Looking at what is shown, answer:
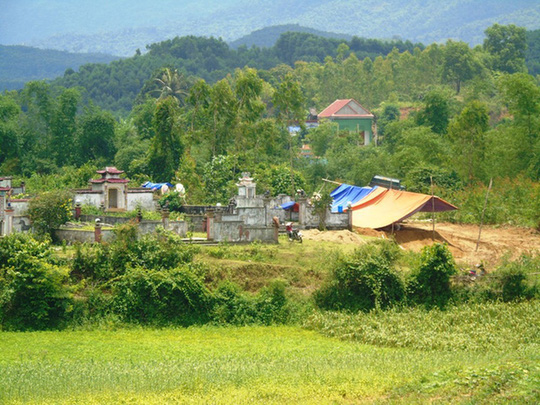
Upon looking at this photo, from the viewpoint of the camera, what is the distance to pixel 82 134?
61.5m

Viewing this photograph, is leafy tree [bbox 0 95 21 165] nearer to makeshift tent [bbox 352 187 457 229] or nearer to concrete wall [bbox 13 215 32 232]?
concrete wall [bbox 13 215 32 232]

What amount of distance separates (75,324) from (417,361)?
11.9m

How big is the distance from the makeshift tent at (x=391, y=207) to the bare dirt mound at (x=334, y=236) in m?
2.22

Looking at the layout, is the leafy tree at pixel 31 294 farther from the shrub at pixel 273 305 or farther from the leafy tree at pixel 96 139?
the leafy tree at pixel 96 139

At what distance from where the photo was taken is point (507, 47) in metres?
110

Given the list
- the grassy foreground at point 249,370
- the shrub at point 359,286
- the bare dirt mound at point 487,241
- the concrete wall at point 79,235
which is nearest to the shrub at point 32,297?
the grassy foreground at point 249,370

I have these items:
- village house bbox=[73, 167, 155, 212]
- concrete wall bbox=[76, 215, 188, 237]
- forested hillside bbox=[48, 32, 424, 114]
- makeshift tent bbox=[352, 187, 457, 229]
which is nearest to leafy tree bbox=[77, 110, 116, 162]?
village house bbox=[73, 167, 155, 212]

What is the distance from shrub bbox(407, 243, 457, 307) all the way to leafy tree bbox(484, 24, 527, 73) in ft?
267

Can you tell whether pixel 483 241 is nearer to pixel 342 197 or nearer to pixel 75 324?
pixel 342 197

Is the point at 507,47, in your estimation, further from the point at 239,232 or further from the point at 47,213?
the point at 47,213

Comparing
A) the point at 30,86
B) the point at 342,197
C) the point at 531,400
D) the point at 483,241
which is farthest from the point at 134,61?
the point at 531,400

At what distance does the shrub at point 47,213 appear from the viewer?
115 ft

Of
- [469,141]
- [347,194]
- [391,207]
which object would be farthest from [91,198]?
[469,141]

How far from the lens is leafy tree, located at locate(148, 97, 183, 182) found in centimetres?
5353
